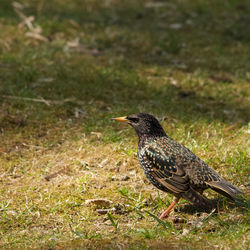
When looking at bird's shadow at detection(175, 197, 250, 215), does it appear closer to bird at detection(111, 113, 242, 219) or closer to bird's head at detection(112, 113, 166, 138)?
bird at detection(111, 113, 242, 219)

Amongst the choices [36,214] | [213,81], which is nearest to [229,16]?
[213,81]

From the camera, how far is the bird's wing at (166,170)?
182 inches

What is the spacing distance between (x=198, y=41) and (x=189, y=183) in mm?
6143

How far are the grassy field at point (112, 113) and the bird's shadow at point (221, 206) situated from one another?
2cm

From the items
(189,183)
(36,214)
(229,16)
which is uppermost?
(229,16)

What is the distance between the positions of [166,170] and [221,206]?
27.5 inches

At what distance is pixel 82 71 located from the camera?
816cm

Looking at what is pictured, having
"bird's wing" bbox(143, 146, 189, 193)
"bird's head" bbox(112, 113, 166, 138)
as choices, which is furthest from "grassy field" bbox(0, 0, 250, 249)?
"bird's head" bbox(112, 113, 166, 138)

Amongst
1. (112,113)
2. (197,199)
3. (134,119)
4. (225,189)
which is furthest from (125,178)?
(112,113)

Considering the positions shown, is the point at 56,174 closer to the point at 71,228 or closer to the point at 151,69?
the point at 71,228

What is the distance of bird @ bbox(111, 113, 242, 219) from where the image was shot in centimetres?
454

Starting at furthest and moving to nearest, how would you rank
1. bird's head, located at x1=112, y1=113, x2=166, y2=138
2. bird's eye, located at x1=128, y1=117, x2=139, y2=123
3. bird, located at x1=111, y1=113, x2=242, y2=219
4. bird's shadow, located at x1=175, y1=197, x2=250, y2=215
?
1. bird's eye, located at x1=128, y1=117, x2=139, y2=123
2. bird's head, located at x1=112, y1=113, x2=166, y2=138
3. bird's shadow, located at x1=175, y1=197, x2=250, y2=215
4. bird, located at x1=111, y1=113, x2=242, y2=219

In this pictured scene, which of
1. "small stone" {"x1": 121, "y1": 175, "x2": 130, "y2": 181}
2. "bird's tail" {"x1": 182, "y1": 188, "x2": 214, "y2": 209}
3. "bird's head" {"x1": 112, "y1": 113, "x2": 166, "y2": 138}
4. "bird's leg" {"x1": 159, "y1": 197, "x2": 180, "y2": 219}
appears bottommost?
"small stone" {"x1": 121, "y1": 175, "x2": 130, "y2": 181}

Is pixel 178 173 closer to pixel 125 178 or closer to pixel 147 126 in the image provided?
pixel 147 126
